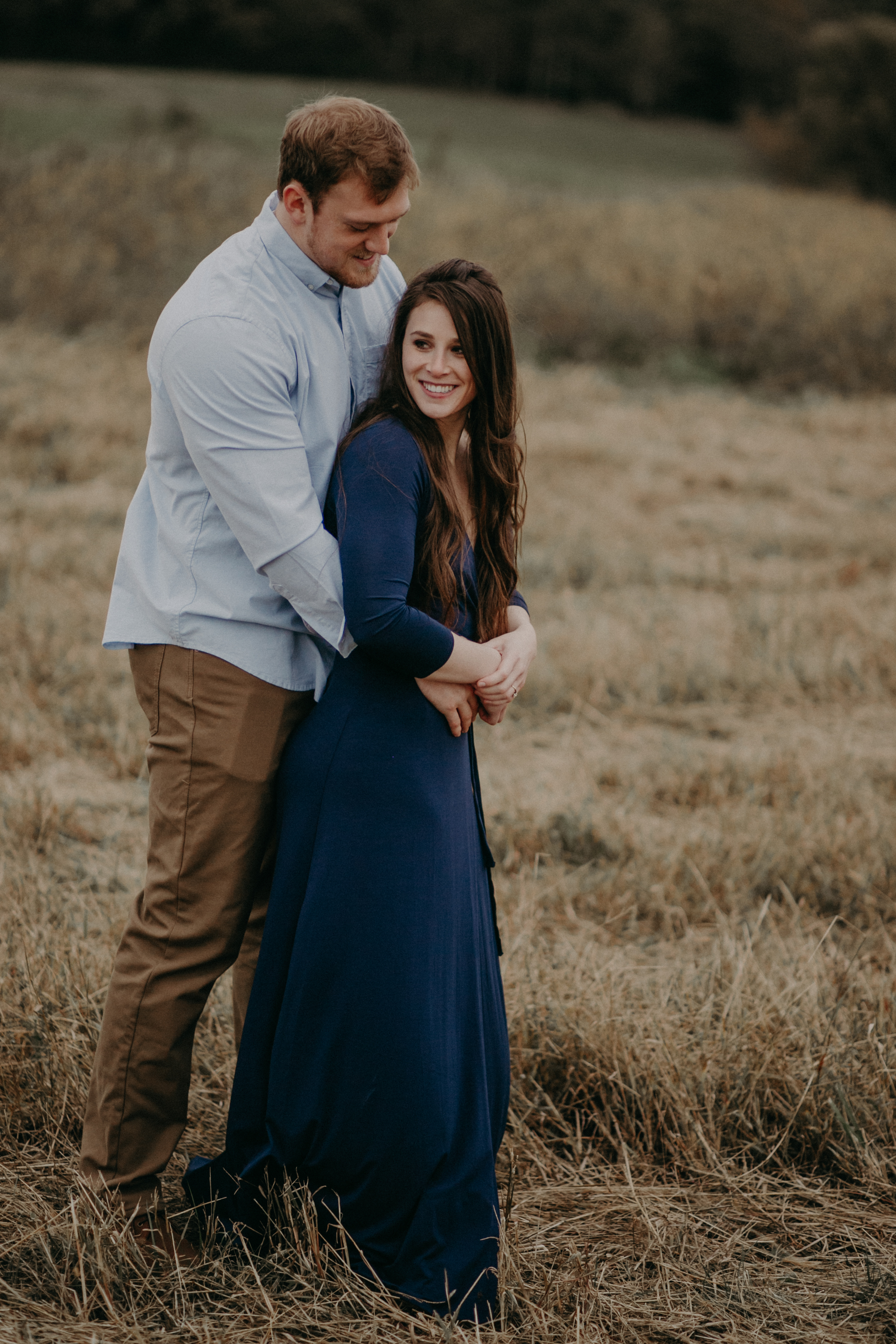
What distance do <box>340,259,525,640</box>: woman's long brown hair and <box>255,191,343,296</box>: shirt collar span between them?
0.20m

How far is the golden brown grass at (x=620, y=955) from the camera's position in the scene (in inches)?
93.9

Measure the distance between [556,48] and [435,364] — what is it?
5203 cm

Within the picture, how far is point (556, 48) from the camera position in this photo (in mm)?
48125

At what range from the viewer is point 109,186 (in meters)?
15.3

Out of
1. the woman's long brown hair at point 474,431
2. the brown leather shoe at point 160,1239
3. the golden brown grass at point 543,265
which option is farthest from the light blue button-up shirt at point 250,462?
the golden brown grass at point 543,265

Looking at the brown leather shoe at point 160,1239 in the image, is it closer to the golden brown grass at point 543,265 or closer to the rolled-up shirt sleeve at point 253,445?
the rolled-up shirt sleeve at point 253,445

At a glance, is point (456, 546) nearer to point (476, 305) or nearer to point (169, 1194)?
point (476, 305)

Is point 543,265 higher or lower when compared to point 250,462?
higher

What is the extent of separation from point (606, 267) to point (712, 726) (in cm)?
1299

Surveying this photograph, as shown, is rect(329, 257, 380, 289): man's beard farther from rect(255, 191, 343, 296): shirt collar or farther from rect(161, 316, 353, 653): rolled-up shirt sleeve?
rect(161, 316, 353, 653): rolled-up shirt sleeve

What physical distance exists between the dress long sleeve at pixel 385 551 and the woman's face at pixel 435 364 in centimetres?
10

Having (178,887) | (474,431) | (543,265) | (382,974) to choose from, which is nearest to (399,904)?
(382,974)

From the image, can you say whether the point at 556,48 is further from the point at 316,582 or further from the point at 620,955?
the point at 316,582

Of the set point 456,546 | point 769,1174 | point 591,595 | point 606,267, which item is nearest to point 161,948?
point 456,546
